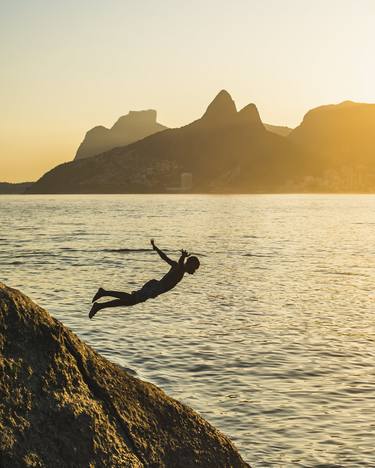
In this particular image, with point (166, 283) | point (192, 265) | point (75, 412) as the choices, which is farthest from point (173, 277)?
point (75, 412)

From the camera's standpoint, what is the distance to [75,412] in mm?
5609

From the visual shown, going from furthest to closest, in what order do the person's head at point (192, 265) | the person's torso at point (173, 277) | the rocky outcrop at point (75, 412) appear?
1. the person's torso at point (173, 277)
2. the person's head at point (192, 265)
3. the rocky outcrop at point (75, 412)

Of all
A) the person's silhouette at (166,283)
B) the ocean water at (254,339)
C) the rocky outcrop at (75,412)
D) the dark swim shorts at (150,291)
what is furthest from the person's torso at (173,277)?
the rocky outcrop at (75,412)

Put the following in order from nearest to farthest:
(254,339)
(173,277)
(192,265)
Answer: (192,265)
(173,277)
(254,339)

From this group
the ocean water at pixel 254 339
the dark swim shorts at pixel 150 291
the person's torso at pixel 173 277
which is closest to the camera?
the person's torso at pixel 173 277

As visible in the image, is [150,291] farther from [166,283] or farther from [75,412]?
[75,412]

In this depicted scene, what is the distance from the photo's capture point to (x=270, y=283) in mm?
34375

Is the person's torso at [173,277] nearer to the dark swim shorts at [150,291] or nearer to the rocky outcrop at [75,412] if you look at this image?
the dark swim shorts at [150,291]

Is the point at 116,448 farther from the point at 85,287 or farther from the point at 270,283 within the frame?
the point at 270,283

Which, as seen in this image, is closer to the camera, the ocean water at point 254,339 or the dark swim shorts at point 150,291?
the dark swim shorts at point 150,291

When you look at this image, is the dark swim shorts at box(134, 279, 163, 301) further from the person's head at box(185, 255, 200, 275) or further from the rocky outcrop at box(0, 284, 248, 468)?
the rocky outcrop at box(0, 284, 248, 468)

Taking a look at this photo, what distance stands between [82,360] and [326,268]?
125 feet

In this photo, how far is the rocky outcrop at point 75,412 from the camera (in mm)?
5312

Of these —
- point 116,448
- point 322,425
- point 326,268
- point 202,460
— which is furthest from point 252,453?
point 326,268
